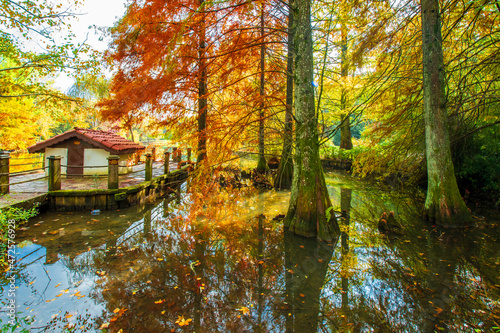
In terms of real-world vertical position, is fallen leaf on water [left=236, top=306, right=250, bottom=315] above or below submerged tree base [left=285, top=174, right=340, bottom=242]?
below

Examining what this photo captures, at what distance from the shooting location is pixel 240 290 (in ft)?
12.9

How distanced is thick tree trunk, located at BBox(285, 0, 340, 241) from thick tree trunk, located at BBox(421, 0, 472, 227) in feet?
10.4

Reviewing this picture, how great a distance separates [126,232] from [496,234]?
369 inches

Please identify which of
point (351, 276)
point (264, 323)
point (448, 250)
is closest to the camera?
point (264, 323)

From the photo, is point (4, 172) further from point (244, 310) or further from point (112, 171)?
point (244, 310)

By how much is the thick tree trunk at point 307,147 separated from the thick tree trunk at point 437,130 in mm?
3156

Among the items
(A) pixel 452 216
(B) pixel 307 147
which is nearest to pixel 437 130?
(A) pixel 452 216

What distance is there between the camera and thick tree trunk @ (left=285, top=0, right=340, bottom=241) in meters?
5.97

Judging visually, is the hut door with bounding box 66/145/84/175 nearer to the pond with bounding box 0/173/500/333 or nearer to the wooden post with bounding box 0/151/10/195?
the wooden post with bounding box 0/151/10/195

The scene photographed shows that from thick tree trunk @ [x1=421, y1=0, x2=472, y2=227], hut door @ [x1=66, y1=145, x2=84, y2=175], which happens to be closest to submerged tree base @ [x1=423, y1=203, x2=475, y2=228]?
thick tree trunk @ [x1=421, y1=0, x2=472, y2=227]

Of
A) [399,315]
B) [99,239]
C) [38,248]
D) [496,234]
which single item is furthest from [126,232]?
[496,234]

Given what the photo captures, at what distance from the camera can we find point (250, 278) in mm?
4301

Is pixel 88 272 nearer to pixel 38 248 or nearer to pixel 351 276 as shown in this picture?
pixel 38 248

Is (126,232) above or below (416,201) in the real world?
below
